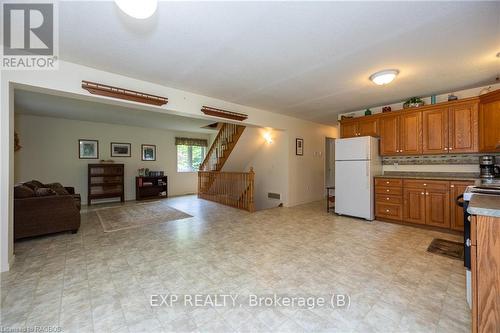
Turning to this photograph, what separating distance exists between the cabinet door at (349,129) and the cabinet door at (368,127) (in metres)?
0.09

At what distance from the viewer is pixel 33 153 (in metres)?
5.72

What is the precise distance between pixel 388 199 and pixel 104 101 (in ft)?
17.1

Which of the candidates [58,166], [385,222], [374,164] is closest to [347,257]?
[385,222]

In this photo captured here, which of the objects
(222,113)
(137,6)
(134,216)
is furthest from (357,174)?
(134,216)

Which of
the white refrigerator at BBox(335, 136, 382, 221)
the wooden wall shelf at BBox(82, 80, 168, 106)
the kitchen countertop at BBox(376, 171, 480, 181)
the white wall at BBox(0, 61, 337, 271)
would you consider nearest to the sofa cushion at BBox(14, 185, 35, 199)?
the white wall at BBox(0, 61, 337, 271)

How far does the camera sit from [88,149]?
6.57m

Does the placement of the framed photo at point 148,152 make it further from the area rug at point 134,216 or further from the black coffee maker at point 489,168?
the black coffee maker at point 489,168

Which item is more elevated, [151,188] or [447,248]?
[151,188]

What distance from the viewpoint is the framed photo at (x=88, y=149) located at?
644 cm

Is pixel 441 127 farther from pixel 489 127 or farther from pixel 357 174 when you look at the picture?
pixel 357 174

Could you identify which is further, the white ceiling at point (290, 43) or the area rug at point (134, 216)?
the area rug at point (134, 216)

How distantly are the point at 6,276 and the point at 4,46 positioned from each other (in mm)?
2480

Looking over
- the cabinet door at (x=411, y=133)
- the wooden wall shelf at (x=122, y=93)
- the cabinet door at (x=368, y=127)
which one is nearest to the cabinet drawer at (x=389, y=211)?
the cabinet door at (x=411, y=133)

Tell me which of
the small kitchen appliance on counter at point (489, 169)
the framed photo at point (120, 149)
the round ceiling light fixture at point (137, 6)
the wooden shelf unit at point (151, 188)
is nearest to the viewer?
the round ceiling light fixture at point (137, 6)
